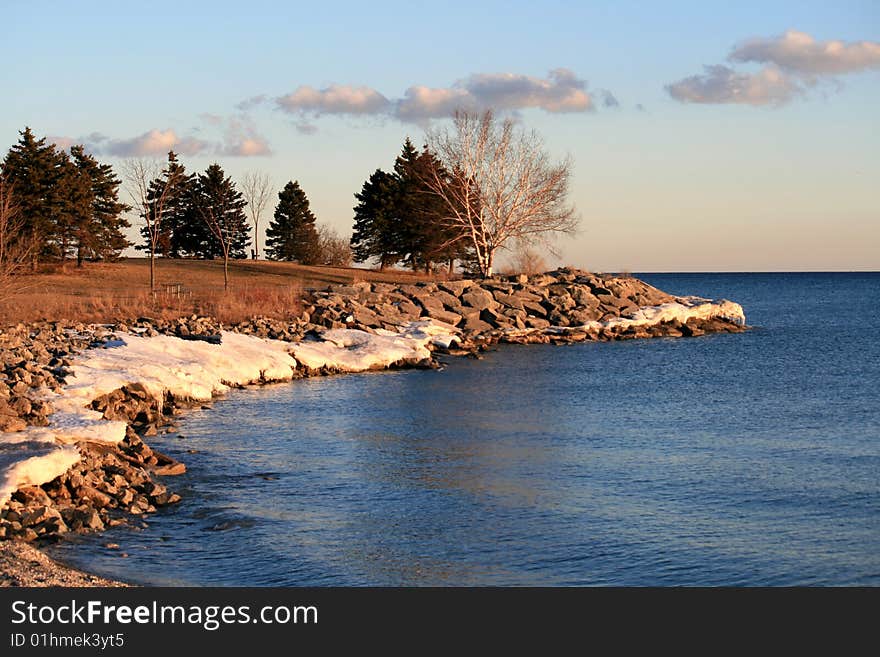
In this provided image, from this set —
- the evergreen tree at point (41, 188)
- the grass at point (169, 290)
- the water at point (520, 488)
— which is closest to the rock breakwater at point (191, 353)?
the water at point (520, 488)

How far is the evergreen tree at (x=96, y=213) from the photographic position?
193 ft

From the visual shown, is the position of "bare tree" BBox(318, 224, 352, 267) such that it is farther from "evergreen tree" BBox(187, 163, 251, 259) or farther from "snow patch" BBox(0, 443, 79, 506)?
"snow patch" BBox(0, 443, 79, 506)

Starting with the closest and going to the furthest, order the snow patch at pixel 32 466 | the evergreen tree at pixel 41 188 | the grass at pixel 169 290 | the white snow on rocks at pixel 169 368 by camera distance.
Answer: the snow patch at pixel 32 466
the white snow on rocks at pixel 169 368
the grass at pixel 169 290
the evergreen tree at pixel 41 188

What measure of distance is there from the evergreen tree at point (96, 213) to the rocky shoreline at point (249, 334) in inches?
809

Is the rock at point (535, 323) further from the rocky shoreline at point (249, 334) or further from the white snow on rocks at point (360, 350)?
the white snow on rocks at point (360, 350)

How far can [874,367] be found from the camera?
116 feet

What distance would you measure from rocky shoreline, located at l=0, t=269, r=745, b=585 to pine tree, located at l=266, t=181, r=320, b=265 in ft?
85.1

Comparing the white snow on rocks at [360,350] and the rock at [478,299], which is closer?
the white snow on rocks at [360,350]

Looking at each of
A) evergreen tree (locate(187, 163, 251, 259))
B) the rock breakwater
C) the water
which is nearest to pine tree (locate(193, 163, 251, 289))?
evergreen tree (locate(187, 163, 251, 259))

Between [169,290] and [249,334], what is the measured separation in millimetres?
11893

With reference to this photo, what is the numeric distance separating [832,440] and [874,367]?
16.6 meters

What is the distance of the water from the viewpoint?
39.4 feet

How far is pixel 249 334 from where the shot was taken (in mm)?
34781
